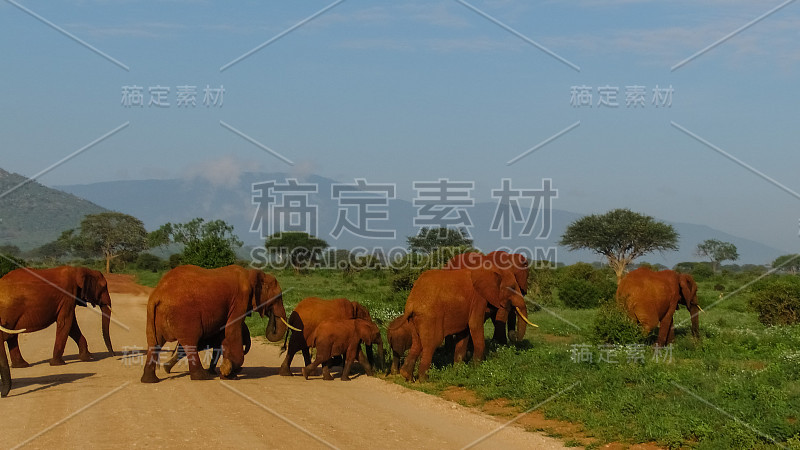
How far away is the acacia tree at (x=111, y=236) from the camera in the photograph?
97875 millimetres

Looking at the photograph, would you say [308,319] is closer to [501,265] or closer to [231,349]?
[231,349]

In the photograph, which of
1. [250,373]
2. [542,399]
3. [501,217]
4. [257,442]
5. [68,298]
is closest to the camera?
[257,442]

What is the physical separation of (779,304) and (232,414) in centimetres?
2124

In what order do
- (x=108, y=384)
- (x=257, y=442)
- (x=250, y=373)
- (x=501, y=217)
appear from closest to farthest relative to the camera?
(x=257, y=442) → (x=108, y=384) → (x=250, y=373) → (x=501, y=217)

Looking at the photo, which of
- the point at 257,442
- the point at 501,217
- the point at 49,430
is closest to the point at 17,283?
the point at 49,430

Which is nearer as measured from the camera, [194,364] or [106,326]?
[194,364]

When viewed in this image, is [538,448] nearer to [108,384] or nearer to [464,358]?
[464,358]

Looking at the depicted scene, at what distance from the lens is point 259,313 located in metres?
16.1

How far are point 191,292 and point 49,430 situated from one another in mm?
4381

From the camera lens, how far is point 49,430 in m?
10.7

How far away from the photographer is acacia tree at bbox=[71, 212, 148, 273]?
97.9 metres

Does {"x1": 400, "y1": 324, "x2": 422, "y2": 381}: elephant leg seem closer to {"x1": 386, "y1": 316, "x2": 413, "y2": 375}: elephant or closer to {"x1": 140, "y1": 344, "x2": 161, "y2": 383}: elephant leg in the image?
{"x1": 386, "y1": 316, "x2": 413, "y2": 375}: elephant

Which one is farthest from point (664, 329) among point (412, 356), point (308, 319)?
point (308, 319)

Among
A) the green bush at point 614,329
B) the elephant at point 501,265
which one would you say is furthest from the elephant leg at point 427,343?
the green bush at point 614,329
